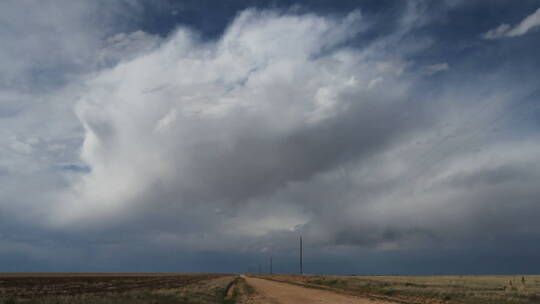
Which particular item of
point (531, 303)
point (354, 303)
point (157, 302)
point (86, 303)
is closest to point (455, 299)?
point (531, 303)

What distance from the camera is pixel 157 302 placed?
32.7 meters

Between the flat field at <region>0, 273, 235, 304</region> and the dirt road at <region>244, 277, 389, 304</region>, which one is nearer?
the flat field at <region>0, 273, 235, 304</region>

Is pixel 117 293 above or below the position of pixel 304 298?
below

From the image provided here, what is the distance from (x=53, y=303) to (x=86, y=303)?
85.2 inches

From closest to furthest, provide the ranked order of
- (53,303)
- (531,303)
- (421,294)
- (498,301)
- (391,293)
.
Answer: (53,303) < (531,303) < (498,301) < (421,294) < (391,293)

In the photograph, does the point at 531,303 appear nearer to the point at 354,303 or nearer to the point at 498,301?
the point at 498,301

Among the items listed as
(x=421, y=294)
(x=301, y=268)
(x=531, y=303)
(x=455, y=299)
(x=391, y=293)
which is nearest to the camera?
(x=531, y=303)

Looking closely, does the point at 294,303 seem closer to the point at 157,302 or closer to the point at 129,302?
the point at 157,302

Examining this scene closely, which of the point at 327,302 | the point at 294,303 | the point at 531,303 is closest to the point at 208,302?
the point at 294,303

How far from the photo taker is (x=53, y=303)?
2938 centimetres

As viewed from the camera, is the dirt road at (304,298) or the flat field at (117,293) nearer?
the flat field at (117,293)

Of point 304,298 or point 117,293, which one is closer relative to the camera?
point 304,298

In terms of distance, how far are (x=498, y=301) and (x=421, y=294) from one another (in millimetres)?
12304

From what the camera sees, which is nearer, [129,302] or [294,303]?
[129,302]
